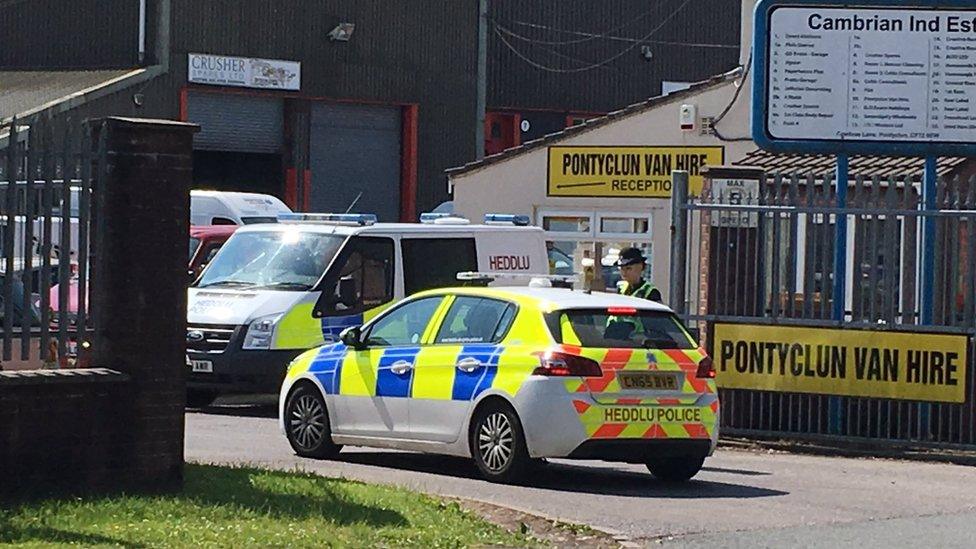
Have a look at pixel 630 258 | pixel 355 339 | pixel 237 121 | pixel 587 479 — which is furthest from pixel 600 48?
pixel 587 479

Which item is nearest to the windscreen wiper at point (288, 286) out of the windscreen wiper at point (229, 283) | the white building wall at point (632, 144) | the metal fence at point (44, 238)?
the windscreen wiper at point (229, 283)

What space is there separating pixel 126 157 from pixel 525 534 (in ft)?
10.8

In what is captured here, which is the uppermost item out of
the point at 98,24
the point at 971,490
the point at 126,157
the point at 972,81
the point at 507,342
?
the point at 98,24

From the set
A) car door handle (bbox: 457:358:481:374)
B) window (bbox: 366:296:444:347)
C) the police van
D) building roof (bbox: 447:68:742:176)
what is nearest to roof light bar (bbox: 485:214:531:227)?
the police van

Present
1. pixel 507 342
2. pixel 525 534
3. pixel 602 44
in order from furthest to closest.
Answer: pixel 602 44 → pixel 507 342 → pixel 525 534

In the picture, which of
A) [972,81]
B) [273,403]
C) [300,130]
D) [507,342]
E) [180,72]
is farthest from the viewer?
[300,130]

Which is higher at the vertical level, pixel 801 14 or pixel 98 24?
pixel 98 24

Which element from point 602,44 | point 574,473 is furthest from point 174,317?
point 602,44

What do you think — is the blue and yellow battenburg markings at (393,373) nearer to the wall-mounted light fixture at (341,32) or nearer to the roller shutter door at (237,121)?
the roller shutter door at (237,121)

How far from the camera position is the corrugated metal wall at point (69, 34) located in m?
42.1

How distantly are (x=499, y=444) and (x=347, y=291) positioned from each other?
6159mm

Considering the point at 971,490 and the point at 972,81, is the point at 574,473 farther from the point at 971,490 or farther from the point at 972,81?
the point at 972,81

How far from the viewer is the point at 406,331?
14.8 meters

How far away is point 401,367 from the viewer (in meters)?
14.6
